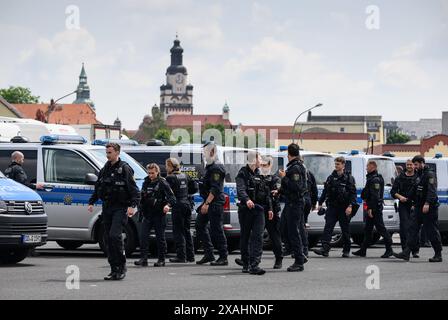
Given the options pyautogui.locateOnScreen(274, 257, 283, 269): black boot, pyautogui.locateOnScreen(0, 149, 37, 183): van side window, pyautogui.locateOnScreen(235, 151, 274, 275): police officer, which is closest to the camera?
pyautogui.locateOnScreen(235, 151, 274, 275): police officer

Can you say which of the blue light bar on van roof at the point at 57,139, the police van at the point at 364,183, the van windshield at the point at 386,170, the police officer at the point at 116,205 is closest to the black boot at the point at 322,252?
the police van at the point at 364,183

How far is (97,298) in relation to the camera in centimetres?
1244

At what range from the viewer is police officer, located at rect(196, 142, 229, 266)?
17.4m

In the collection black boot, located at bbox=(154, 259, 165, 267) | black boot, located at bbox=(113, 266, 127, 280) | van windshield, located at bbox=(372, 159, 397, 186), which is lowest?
black boot, located at bbox=(154, 259, 165, 267)

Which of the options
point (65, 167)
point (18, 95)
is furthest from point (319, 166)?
point (18, 95)

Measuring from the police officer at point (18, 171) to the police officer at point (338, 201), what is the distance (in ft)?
16.7

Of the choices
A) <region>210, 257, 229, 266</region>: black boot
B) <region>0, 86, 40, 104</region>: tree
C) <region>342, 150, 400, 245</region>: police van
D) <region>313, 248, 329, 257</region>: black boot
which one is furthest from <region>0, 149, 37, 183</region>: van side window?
<region>0, 86, 40, 104</region>: tree

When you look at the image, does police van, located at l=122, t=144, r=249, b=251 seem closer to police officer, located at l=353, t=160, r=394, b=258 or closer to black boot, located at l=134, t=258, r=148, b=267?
black boot, located at l=134, t=258, r=148, b=267

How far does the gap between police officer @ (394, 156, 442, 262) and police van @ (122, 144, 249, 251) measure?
9.83ft

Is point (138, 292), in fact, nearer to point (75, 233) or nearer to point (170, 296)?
point (170, 296)

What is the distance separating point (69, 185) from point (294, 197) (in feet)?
14.3

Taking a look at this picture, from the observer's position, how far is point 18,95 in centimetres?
16288
